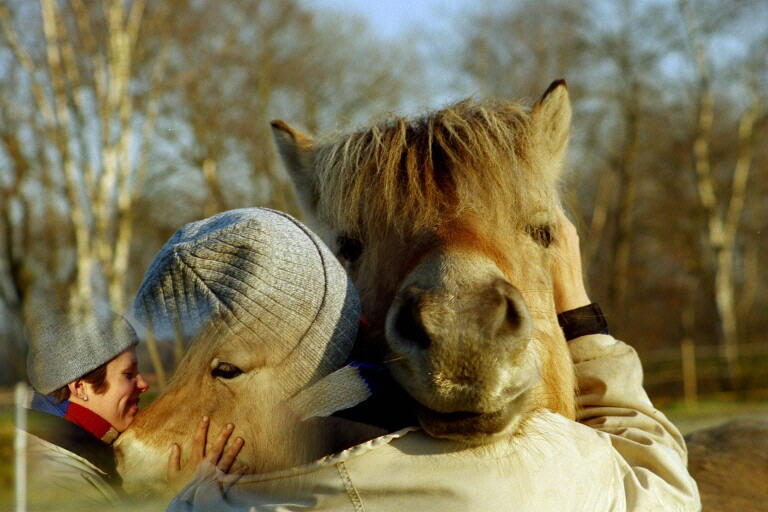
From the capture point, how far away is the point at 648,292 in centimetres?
3269

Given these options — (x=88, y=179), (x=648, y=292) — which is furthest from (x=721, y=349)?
(x=88, y=179)

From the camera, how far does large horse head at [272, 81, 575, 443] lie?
1.63 m

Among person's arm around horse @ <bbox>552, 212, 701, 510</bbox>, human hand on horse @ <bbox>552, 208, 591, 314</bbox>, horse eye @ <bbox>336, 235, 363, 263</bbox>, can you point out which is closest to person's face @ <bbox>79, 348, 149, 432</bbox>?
horse eye @ <bbox>336, 235, 363, 263</bbox>

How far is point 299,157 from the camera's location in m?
3.30

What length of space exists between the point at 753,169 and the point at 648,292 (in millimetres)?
8498

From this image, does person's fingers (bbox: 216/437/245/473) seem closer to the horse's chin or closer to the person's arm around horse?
the horse's chin

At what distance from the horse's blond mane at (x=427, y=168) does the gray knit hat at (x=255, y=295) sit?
55 centimetres

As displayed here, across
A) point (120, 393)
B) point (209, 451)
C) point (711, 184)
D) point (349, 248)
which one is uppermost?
point (711, 184)

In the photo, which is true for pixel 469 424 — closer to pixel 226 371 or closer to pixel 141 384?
pixel 226 371

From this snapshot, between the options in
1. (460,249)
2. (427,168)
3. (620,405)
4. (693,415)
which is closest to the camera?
(460,249)

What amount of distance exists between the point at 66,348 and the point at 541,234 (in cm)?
155

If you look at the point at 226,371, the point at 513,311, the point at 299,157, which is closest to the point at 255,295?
the point at 226,371

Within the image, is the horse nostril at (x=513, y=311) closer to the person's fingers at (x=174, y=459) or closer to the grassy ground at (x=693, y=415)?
the person's fingers at (x=174, y=459)

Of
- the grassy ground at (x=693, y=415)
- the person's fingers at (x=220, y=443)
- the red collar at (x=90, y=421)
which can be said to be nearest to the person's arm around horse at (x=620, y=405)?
the person's fingers at (x=220, y=443)
